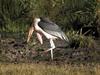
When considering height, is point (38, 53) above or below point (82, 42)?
below

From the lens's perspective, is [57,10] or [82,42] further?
[57,10]

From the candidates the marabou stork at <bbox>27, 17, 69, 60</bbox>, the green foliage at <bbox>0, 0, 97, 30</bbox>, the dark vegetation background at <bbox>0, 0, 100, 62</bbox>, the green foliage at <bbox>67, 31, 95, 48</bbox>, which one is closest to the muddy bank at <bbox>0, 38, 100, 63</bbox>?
the dark vegetation background at <bbox>0, 0, 100, 62</bbox>

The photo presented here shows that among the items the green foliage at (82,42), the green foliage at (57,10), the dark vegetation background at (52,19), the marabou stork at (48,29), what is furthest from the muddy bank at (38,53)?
the green foliage at (57,10)

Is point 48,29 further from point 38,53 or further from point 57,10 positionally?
point 57,10

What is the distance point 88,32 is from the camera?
18.1m

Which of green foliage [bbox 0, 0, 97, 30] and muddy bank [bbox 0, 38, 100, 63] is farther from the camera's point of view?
green foliage [bbox 0, 0, 97, 30]

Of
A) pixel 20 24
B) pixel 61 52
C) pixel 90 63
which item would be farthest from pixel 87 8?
pixel 90 63

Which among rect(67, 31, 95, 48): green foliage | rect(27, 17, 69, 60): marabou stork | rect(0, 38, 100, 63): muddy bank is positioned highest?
rect(27, 17, 69, 60): marabou stork

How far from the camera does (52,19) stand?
1894 centimetres

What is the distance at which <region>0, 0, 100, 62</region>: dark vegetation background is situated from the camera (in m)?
16.1

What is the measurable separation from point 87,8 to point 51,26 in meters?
5.00

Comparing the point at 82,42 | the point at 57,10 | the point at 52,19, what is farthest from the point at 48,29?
the point at 57,10

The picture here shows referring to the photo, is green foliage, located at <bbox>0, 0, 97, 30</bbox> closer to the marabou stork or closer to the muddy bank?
the muddy bank

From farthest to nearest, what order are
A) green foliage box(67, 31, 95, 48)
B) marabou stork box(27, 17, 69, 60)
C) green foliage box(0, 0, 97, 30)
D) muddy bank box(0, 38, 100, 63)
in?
green foliage box(0, 0, 97, 30) → green foliage box(67, 31, 95, 48) → muddy bank box(0, 38, 100, 63) → marabou stork box(27, 17, 69, 60)
